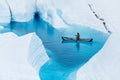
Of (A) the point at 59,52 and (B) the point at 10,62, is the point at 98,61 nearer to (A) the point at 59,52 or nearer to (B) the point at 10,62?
(B) the point at 10,62

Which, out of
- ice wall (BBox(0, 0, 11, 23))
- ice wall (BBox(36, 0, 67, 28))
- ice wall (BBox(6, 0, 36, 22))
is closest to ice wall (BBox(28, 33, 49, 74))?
ice wall (BBox(36, 0, 67, 28))

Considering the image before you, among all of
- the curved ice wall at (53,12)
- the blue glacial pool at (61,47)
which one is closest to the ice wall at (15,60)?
the blue glacial pool at (61,47)

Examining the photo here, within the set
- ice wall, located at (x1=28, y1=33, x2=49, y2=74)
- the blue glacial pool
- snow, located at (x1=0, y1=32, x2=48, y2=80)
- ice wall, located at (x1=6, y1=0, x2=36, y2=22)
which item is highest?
snow, located at (x1=0, y1=32, x2=48, y2=80)

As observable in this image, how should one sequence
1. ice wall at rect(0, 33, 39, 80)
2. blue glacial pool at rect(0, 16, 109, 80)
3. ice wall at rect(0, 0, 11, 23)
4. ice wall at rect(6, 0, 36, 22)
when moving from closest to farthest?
ice wall at rect(0, 33, 39, 80) < blue glacial pool at rect(0, 16, 109, 80) < ice wall at rect(0, 0, 11, 23) < ice wall at rect(6, 0, 36, 22)

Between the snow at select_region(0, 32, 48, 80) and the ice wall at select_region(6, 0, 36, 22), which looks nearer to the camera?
the snow at select_region(0, 32, 48, 80)

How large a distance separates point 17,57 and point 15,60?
0.07m

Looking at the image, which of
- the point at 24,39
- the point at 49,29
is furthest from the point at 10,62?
the point at 49,29

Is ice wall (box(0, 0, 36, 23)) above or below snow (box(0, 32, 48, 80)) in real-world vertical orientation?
below

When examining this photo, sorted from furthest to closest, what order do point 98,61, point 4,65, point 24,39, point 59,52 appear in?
1. point 59,52
2. point 24,39
3. point 98,61
4. point 4,65

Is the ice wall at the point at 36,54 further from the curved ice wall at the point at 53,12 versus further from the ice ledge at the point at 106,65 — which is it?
the curved ice wall at the point at 53,12

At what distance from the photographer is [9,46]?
11.7 ft

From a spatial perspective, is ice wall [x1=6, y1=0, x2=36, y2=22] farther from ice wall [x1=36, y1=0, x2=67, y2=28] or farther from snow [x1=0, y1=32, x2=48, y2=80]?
snow [x1=0, y1=32, x2=48, y2=80]

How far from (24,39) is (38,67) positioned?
382mm

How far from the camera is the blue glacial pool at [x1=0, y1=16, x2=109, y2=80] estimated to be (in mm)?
4180
